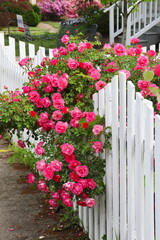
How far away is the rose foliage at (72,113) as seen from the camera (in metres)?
3.71

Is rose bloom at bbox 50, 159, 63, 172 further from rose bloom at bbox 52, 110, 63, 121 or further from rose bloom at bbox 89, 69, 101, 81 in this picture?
rose bloom at bbox 89, 69, 101, 81

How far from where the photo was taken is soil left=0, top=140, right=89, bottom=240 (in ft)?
14.3

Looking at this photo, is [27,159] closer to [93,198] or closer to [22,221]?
[22,221]

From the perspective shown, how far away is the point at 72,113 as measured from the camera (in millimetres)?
3873

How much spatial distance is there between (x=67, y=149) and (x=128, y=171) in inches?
20.9

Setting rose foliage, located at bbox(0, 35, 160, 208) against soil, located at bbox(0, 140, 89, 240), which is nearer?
rose foliage, located at bbox(0, 35, 160, 208)

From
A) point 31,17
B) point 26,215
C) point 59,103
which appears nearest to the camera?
point 59,103

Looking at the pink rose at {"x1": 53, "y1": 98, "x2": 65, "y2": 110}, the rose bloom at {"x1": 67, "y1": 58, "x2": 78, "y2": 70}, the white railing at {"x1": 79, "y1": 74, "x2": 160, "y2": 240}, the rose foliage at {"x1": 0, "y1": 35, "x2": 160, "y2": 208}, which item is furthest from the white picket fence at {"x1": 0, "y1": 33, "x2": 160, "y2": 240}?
the rose bloom at {"x1": 67, "y1": 58, "x2": 78, "y2": 70}

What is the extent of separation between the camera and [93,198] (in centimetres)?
375

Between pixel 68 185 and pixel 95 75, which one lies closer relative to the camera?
pixel 68 185

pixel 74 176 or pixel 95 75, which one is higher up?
pixel 95 75

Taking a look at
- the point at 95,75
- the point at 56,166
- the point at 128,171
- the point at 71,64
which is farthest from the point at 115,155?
the point at 71,64

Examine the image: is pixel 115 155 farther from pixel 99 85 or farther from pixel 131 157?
Result: pixel 99 85

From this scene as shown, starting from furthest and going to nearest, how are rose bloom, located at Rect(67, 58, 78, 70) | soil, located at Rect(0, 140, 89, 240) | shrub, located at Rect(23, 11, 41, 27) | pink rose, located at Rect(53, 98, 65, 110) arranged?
shrub, located at Rect(23, 11, 41, 27), soil, located at Rect(0, 140, 89, 240), rose bloom, located at Rect(67, 58, 78, 70), pink rose, located at Rect(53, 98, 65, 110)
